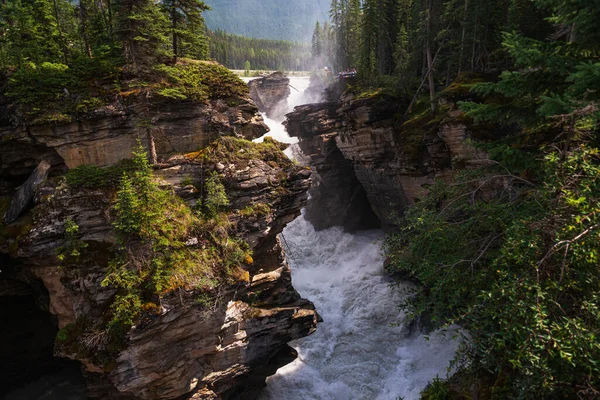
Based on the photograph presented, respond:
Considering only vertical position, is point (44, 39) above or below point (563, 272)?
above

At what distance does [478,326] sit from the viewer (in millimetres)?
7090

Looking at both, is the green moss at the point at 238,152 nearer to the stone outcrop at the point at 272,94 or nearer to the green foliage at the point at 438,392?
the green foliage at the point at 438,392

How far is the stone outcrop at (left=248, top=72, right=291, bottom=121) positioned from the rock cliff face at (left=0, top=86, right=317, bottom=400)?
48981mm

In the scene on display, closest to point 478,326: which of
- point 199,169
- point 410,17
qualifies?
point 199,169

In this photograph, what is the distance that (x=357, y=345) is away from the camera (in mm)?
20562

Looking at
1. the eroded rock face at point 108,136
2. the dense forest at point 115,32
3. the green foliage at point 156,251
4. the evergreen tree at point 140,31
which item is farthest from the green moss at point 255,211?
the dense forest at point 115,32

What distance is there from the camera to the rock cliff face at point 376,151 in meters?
22.1

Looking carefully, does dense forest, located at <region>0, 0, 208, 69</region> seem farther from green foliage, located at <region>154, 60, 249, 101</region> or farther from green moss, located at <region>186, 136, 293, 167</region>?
green moss, located at <region>186, 136, 293, 167</region>

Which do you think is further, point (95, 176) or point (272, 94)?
point (272, 94)

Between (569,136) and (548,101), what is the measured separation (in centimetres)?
85

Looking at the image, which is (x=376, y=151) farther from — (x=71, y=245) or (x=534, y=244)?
(x=534, y=244)

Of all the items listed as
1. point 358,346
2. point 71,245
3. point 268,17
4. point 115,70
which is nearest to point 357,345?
point 358,346

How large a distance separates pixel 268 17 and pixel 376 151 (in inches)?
6503

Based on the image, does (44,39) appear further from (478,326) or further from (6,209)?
(478,326)
